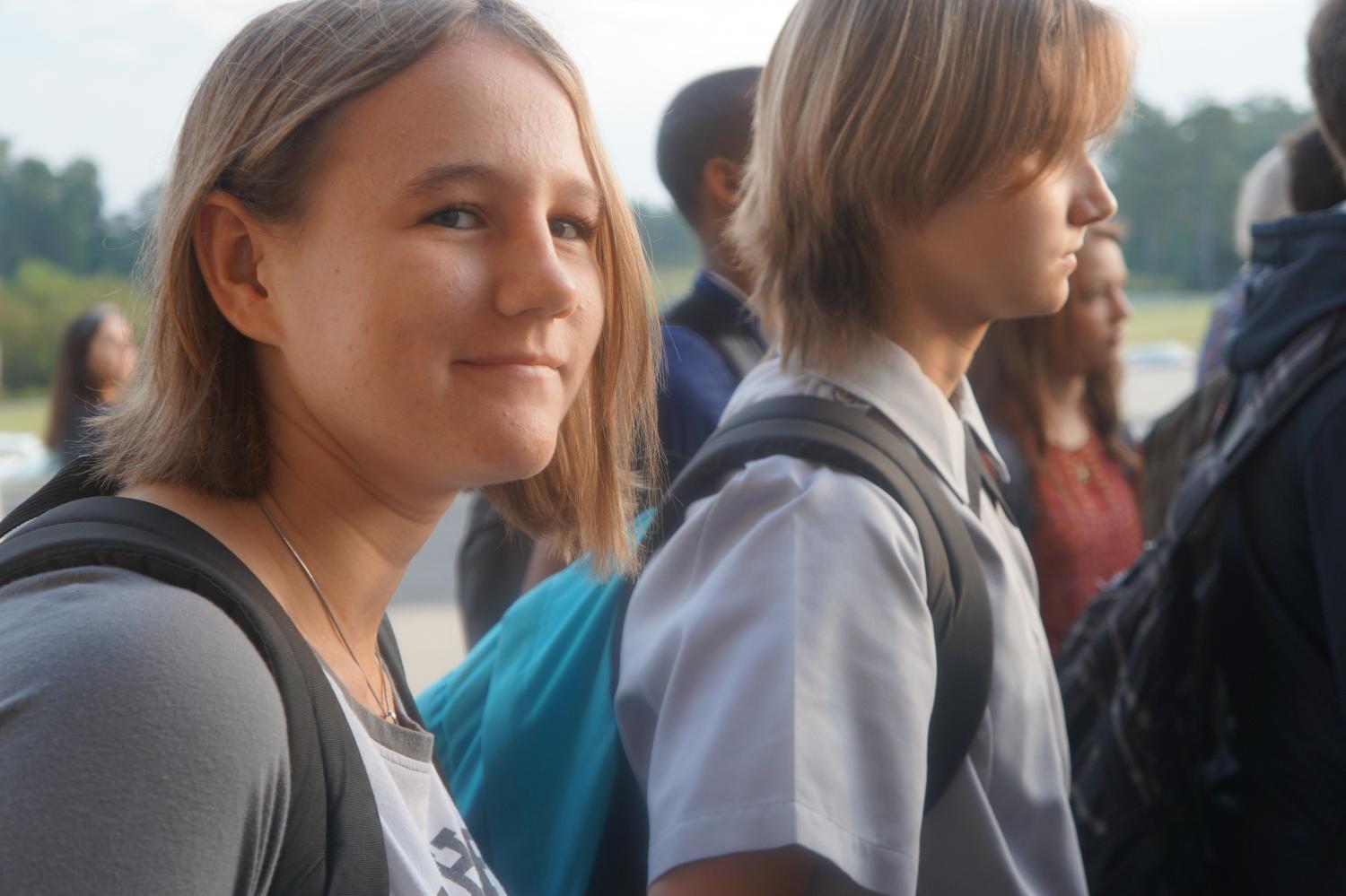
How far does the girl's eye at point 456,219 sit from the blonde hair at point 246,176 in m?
0.12

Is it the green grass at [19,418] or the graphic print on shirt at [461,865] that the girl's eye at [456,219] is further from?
the green grass at [19,418]

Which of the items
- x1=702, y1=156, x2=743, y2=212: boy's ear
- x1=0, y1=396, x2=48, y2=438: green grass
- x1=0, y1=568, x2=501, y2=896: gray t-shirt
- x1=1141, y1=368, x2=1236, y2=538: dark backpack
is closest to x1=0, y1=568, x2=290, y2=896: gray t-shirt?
x1=0, y1=568, x2=501, y2=896: gray t-shirt

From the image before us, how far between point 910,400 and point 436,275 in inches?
28.7

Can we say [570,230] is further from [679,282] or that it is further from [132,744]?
[679,282]

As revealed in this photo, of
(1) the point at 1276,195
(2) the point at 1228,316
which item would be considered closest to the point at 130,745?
(2) the point at 1228,316

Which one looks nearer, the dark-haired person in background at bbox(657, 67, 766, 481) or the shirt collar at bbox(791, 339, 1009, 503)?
the shirt collar at bbox(791, 339, 1009, 503)

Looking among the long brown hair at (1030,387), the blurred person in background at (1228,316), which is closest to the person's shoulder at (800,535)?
the blurred person in background at (1228,316)

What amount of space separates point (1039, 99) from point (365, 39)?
2.96 ft

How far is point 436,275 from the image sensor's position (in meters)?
1.07

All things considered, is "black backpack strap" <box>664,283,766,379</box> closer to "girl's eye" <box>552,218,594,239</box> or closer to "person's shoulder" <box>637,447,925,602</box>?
"person's shoulder" <box>637,447,925,602</box>

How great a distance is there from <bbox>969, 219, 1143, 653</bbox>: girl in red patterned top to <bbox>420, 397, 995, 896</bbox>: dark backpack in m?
1.81

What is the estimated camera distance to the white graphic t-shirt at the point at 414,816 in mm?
986

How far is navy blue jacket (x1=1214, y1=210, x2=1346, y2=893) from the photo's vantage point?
1671 millimetres

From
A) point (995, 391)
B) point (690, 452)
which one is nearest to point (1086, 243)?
point (995, 391)
